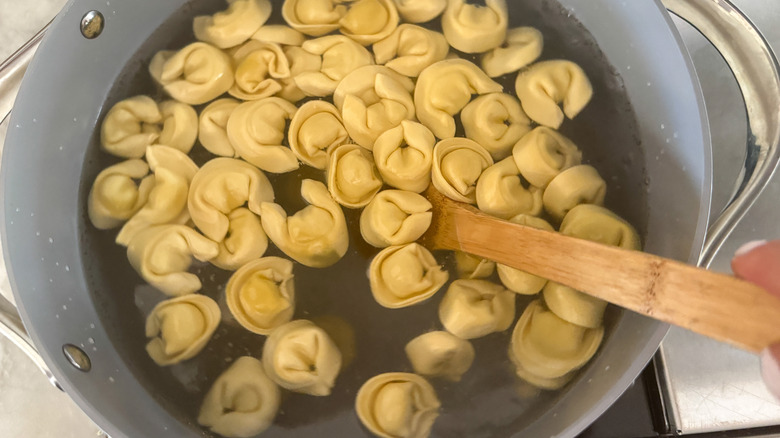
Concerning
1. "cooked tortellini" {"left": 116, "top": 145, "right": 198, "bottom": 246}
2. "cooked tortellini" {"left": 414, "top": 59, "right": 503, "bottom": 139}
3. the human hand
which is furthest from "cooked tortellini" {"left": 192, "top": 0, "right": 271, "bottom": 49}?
the human hand

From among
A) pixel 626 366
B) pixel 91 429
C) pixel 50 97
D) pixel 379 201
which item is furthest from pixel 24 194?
pixel 626 366

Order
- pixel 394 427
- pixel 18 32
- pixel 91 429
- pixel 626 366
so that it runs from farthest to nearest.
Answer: pixel 18 32, pixel 91 429, pixel 394 427, pixel 626 366

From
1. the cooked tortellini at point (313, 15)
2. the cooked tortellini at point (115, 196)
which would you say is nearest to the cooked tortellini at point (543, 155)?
the cooked tortellini at point (313, 15)

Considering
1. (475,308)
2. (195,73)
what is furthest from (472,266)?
(195,73)

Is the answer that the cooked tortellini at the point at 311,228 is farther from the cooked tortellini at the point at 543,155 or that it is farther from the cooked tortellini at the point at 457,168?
the cooked tortellini at the point at 543,155

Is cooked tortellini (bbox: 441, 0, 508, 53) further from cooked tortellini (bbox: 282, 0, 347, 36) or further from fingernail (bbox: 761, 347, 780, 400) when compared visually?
fingernail (bbox: 761, 347, 780, 400)

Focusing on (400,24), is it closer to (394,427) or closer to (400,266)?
(400,266)

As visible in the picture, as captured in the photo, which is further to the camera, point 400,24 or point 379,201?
point 400,24

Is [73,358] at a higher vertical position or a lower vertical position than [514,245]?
lower
